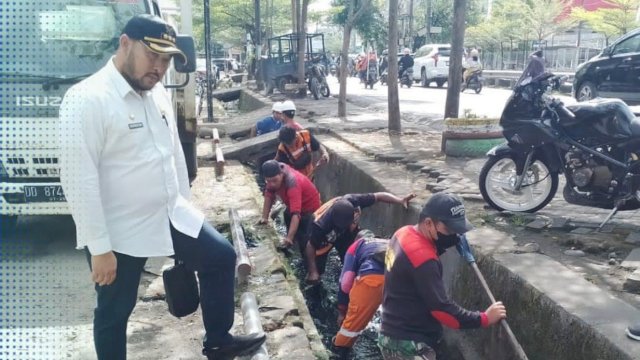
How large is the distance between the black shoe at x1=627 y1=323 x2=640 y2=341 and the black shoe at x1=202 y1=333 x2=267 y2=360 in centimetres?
178

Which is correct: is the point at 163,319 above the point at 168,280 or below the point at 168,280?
below

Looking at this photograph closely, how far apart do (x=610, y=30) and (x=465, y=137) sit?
67.2 feet

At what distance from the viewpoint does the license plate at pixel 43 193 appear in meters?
4.66

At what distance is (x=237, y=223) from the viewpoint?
211 inches

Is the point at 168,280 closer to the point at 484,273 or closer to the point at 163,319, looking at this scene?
the point at 163,319

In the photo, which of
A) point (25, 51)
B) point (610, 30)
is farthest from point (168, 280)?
point (610, 30)

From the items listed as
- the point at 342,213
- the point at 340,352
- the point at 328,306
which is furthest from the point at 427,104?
the point at 340,352

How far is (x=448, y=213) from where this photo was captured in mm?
3010

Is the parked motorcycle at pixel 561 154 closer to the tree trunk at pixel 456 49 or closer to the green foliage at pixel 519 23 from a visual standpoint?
the tree trunk at pixel 456 49

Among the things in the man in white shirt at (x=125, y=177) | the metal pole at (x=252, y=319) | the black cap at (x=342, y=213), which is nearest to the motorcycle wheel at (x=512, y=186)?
the black cap at (x=342, y=213)

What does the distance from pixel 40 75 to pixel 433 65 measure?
18754 millimetres

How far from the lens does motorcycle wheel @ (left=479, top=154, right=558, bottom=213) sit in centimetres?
511

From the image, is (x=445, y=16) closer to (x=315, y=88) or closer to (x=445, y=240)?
(x=315, y=88)

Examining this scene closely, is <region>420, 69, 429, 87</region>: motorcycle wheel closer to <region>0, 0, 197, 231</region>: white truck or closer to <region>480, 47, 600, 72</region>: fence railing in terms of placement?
<region>480, 47, 600, 72</region>: fence railing
